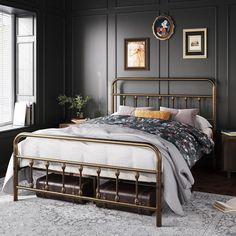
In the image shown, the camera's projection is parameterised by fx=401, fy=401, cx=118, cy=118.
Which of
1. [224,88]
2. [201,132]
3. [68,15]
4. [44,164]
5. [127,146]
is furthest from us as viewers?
[68,15]

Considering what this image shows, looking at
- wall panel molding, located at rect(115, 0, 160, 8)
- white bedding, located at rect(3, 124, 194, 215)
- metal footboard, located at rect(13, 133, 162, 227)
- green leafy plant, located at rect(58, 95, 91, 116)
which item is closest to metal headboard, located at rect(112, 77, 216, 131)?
green leafy plant, located at rect(58, 95, 91, 116)

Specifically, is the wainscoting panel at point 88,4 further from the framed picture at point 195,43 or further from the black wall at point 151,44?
the framed picture at point 195,43

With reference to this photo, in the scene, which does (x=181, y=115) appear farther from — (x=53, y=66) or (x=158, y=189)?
(x=53, y=66)

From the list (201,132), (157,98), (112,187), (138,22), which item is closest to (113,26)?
(138,22)

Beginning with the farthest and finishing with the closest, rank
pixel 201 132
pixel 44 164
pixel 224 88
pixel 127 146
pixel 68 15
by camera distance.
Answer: pixel 68 15
pixel 224 88
pixel 201 132
pixel 44 164
pixel 127 146

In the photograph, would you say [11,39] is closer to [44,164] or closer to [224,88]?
[44,164]

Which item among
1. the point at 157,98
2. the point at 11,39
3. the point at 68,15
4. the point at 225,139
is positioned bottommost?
the point at 225,139

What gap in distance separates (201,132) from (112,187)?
1.81 meters

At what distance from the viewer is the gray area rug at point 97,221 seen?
11.3ft

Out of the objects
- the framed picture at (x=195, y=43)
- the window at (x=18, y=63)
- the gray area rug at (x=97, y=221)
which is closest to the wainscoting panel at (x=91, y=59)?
the window at (x=18, y=63)

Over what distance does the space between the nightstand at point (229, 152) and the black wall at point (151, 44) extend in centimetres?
50

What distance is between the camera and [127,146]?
3.90 metres

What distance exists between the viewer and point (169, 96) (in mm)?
6152

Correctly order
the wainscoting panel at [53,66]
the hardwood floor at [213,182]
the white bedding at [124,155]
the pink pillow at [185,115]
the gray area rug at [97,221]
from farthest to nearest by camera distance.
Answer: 1. the wainscoting panel at [53,66]
2. the pink pillow at [185,115]
3. the hardwood floor at [213,182]
4. the white bedding at [124,155]
5. the gray area rug at [97,221]
